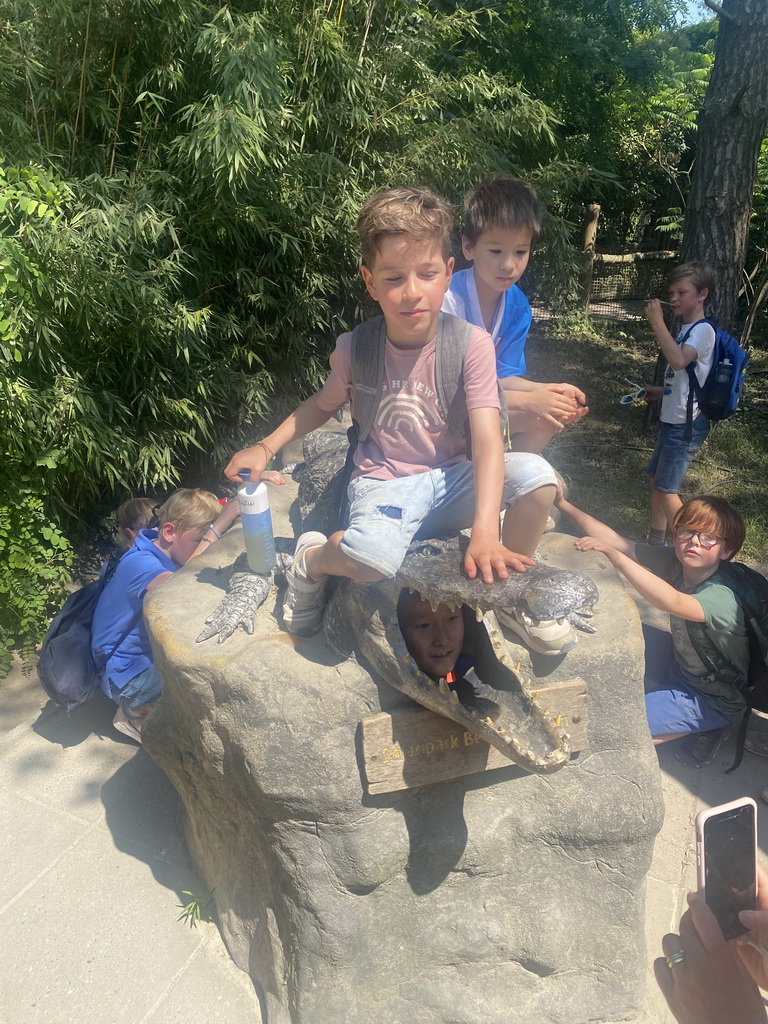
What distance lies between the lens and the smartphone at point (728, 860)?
1.64m

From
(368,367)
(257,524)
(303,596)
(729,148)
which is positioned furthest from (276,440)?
(729,148)

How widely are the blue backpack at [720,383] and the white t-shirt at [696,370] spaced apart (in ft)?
0.07

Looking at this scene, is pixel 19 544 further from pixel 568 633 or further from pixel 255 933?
pixel 568 633

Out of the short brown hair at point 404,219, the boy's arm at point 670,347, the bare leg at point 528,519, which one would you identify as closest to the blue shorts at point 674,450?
the boy's arm at point 670,347

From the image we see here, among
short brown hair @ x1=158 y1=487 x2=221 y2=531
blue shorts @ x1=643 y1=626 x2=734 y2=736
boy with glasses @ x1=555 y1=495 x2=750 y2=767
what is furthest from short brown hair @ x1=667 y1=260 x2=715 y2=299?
short brown hair @ x1=158 y1=487 x2=221 y2=531

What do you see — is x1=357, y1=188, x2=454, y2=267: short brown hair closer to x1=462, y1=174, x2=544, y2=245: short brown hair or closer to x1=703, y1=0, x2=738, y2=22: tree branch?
x1=462, y1=174, x2=544, y2=245: short brown hair

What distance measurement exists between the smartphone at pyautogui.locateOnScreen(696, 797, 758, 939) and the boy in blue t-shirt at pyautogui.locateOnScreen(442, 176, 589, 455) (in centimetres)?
118

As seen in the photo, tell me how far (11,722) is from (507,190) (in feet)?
11.0

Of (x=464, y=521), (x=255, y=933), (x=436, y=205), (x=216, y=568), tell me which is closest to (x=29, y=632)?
(x=216, y=568)

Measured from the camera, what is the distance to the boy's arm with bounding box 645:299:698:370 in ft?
14.2

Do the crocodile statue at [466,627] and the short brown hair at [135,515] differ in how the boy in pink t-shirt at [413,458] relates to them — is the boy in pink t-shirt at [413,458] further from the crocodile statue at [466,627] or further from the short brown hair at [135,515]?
the short brown hair at [135,515]

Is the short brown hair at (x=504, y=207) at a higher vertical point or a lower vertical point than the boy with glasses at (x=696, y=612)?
higher

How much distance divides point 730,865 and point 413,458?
4.33ft

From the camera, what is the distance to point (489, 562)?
183 cm
